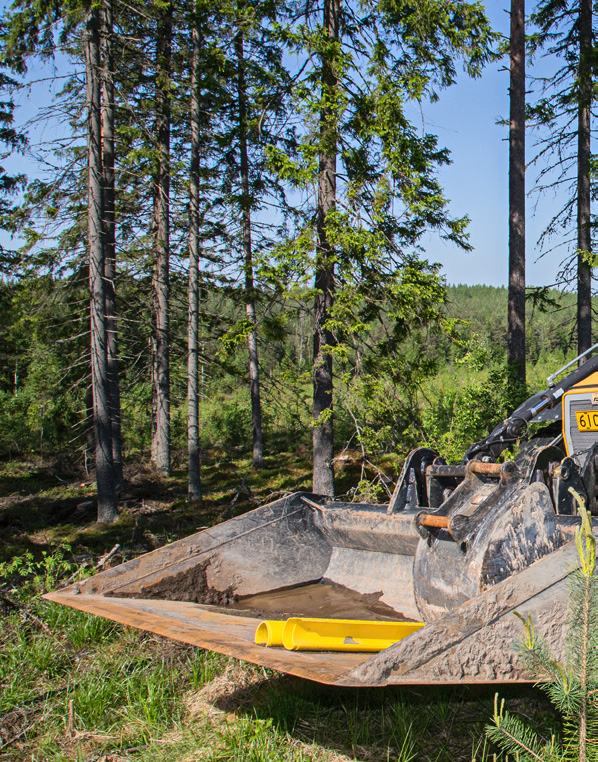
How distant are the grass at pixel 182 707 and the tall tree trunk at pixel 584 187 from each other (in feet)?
47.4

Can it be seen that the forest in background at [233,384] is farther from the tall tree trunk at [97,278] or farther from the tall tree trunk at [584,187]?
the tall tree trunk at [97,278]

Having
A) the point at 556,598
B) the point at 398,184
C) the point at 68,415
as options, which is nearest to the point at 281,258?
the point at 398,184

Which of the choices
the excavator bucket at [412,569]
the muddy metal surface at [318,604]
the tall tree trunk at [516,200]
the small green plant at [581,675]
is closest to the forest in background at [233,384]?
the tall tree trunk at [516,200]

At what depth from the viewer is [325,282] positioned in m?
10.1

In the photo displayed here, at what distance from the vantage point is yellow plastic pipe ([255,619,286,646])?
3.01 metres

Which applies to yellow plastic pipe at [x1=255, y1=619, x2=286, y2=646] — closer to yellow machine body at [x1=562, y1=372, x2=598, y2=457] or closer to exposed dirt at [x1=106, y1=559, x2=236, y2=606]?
exposed dirt at [x1=106, y1=559, x2=236, y2=606]

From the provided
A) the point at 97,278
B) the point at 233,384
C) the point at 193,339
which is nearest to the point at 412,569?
the point at 97,278

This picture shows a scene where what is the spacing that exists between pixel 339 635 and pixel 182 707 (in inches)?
56.9

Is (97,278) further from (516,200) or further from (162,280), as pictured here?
(516,200)

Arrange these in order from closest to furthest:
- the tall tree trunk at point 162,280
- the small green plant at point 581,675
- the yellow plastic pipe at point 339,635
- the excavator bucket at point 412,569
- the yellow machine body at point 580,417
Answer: the small green plant at point 581,675
the excavator bucket at point 412,569
the yellow plastic pipe at point 339,635
the yellow machine body at point 580,417
the tall tree trunk at point 162,280

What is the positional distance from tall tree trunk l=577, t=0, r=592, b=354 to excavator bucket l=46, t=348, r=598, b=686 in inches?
493

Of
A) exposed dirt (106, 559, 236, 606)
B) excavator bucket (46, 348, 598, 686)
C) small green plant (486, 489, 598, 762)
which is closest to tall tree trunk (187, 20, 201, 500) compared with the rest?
excavator bucket (46, 348, 598, 686)

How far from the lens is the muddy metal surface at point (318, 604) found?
14.5 feet

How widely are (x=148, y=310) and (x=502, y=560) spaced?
53.1 ft
